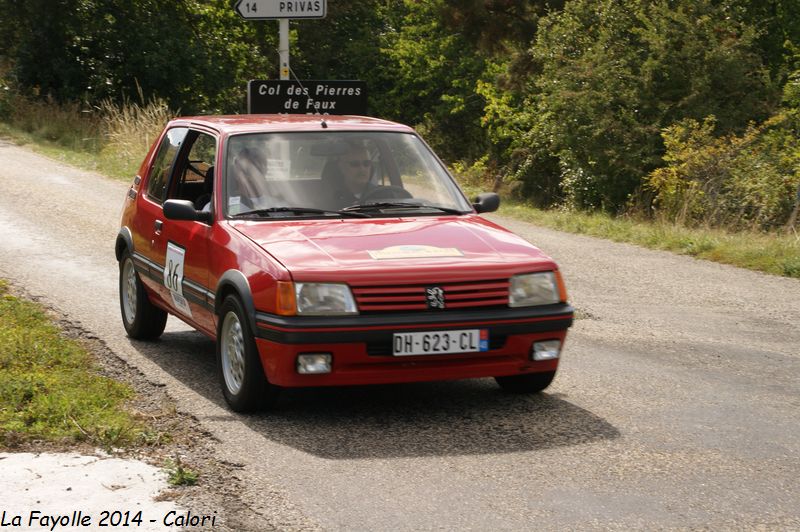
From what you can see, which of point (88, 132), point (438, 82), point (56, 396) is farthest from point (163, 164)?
point (438, 82)

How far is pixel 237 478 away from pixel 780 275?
28.7 ft

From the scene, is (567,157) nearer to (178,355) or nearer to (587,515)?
(178,355)

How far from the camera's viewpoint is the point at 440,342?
656 centimetres

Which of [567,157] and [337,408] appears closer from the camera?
[337,408]

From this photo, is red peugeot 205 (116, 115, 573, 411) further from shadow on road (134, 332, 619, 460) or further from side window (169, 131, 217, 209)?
shadow on road (134, 332, 619, 460)

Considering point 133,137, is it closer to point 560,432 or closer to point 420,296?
point 420,296

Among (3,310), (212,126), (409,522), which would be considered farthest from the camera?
(3,310)

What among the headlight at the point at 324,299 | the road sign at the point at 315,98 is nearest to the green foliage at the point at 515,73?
the road sign at the point at 315,98

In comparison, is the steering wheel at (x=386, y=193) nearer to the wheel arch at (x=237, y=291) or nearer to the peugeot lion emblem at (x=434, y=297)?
the wheel arch at (x=237, y=291)

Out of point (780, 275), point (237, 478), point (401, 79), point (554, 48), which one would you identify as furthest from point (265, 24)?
point (237, 478)

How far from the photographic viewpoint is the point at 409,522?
16.5 ft

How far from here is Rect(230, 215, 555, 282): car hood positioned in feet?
21.5

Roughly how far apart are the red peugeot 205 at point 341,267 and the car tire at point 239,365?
0.01 m

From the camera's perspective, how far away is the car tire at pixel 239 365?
22.0 feet
